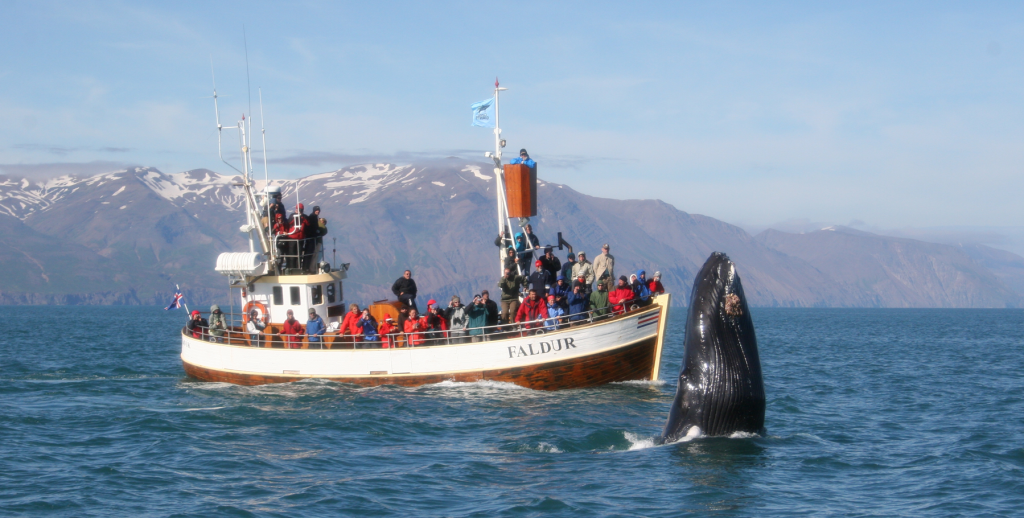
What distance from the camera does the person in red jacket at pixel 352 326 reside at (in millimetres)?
25766

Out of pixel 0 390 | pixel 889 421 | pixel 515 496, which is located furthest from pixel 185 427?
pixel 889 421

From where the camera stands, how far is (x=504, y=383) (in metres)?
24.7

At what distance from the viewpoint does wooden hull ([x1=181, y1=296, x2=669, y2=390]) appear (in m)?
24.1

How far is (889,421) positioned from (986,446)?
344 centimetres

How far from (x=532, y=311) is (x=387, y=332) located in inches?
174

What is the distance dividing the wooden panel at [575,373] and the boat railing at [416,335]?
91cm

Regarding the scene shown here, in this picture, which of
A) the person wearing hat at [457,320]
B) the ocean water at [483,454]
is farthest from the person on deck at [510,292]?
the ocean water at [483,454]

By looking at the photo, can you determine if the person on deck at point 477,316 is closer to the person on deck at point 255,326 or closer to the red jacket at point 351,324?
the red jacket at point 351,324

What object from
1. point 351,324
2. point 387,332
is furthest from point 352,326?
point 387,332

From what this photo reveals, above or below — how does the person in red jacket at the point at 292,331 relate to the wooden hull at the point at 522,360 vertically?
above

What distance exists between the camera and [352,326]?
25.9 m

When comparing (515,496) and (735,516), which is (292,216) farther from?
(735,516)

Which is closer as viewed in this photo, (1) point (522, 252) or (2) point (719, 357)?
(2) point (719, 357)

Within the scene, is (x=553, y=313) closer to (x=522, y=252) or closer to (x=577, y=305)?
(x=577, y=305)
